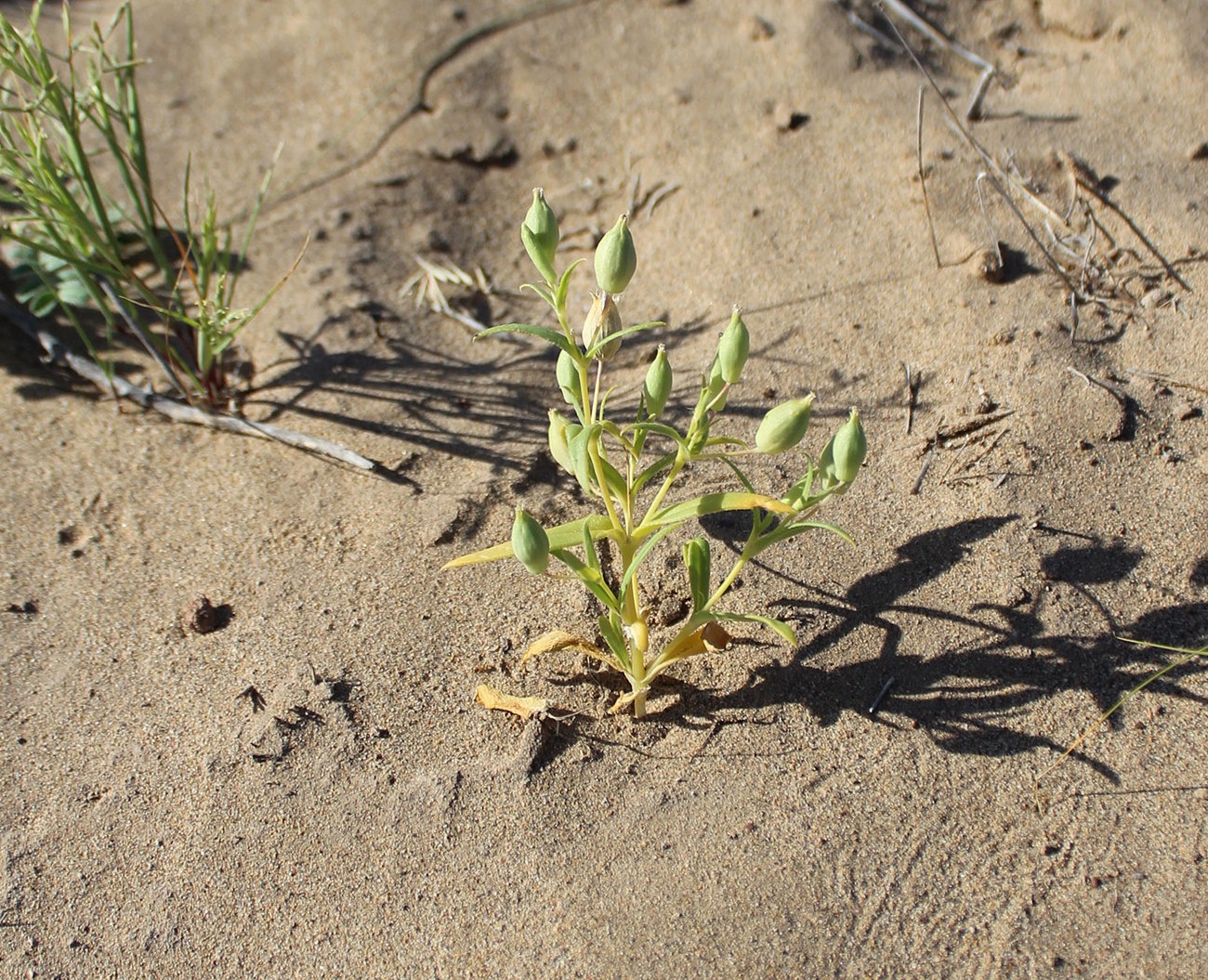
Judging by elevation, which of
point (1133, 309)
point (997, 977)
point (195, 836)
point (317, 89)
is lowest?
point (997, 977)

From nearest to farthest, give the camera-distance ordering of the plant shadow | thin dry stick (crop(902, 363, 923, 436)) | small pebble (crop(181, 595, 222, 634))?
the plant shadow, small pebble (crop(181, 595, 222, 634)), thin dry stick (crop(902, 363, 923, 436))

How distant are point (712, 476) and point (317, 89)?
1.79 metres

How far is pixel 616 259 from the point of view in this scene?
4.59 ft

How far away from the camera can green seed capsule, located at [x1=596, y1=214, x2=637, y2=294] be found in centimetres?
138

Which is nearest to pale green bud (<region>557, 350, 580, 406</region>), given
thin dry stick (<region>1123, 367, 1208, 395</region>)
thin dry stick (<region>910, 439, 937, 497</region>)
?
thin dry stick (<region>910, 439, 937, 497</region>)

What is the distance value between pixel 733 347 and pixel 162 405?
1.37m

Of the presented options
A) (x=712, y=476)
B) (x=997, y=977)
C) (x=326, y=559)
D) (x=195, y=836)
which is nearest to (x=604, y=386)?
(x=712, y=476)

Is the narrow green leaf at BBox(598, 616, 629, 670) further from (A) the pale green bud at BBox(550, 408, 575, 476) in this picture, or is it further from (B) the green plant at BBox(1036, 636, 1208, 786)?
(B) the green plant at BBox(1036, 636, 1208, 786)

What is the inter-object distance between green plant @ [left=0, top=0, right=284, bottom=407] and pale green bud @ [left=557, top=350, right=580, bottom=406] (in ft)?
2.31

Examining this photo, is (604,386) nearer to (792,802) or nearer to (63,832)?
(792,802)

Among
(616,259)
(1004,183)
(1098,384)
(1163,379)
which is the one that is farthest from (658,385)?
(1004,183)

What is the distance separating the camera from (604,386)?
229 cm

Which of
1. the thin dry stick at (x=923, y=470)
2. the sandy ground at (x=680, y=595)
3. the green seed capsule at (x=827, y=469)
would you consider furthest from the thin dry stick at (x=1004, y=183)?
the green seed capsule at (x=827, y=469)

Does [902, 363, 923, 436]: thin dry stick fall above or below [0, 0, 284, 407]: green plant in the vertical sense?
below
